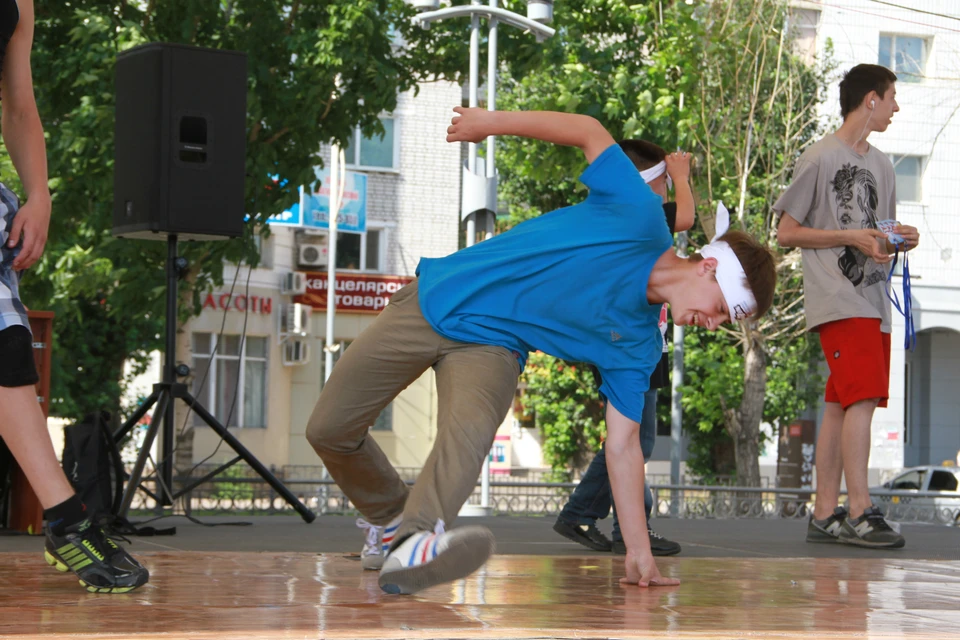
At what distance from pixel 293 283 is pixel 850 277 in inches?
975

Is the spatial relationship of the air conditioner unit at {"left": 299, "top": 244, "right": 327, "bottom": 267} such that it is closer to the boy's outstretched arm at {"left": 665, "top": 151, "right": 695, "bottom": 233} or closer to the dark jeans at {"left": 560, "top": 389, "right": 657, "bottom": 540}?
the dark jeans at {"left": 560, "top": 389, "right": 657, "bottom": 540}

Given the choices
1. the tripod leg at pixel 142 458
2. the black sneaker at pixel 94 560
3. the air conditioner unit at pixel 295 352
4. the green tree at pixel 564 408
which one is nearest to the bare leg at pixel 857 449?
the tripod leg at pixel 142 458

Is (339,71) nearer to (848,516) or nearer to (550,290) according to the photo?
(848,516)

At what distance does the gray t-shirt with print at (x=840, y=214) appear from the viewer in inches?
242

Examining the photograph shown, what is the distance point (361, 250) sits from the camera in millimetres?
31281

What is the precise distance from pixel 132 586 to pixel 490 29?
449 inches

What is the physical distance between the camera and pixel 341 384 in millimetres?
3992

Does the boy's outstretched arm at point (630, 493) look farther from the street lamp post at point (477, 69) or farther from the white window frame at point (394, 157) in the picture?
the white window frame at point (394, 157)

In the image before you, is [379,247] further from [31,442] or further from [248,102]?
[31,442]

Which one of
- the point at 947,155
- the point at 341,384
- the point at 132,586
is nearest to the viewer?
the point at 132,586

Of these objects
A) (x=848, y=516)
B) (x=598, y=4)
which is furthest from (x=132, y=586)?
(x=598, y=4)

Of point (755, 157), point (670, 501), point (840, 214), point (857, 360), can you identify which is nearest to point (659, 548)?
point (857, 360)

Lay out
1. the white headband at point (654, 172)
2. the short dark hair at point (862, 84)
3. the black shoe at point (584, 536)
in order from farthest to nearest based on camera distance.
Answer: the short dark hair at point (862, 84) < the black shoe at point (584, 536) < the white headband at point (654, 172)

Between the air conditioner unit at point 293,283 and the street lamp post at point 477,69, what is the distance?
619 inches
